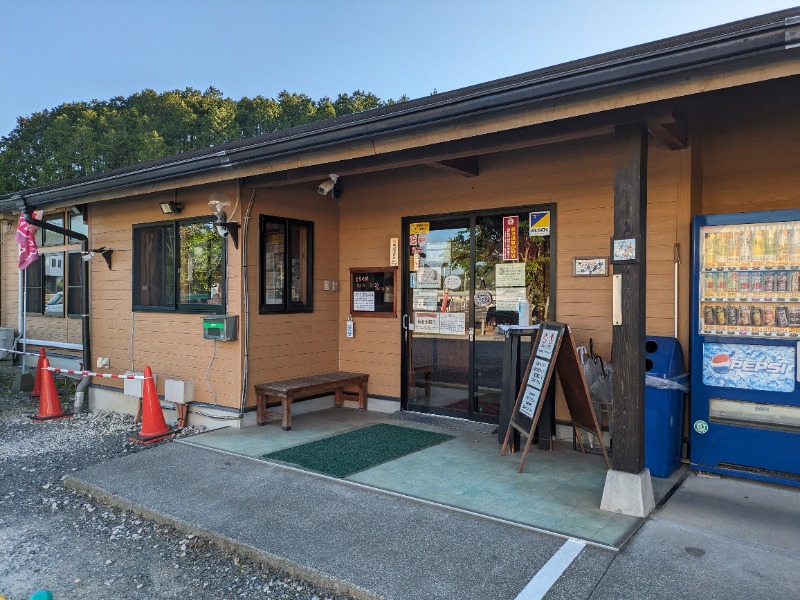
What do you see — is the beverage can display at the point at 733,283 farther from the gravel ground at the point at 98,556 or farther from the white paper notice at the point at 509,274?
the gravel ground at the point at 98,556

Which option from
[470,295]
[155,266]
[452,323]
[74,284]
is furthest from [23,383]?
[470,295]

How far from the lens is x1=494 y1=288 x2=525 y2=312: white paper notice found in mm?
5375

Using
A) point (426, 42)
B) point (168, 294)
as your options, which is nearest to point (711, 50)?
point (168, 294)

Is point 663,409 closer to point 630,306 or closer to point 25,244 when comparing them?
point 630,306

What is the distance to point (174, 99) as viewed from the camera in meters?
31.1

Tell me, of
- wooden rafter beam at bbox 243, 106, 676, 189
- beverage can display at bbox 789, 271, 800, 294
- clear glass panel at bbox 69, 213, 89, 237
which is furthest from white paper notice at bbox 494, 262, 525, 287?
clear glass panel at bbox 69, 213, 89, 237

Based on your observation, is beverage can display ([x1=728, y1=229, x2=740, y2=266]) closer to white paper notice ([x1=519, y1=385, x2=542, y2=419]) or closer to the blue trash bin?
the blue trash bin

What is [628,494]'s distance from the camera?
3322 millimetres

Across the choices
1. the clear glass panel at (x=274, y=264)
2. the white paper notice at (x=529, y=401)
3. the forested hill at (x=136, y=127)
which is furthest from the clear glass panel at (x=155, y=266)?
the forested hill at (x=136, y=127)

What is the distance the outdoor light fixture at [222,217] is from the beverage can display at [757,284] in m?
4.64

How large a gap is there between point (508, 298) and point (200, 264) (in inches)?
137

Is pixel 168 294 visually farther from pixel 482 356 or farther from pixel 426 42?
pixel 426 42

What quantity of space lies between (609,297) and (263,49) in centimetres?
2187

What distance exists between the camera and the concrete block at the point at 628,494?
3297mm
